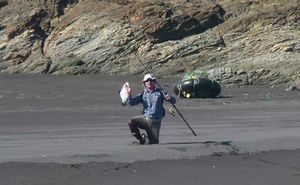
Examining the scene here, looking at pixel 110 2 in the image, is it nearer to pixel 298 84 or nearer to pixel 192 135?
pixel 298 84

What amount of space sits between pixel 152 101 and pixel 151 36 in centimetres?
2620

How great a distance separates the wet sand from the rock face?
7.59 m

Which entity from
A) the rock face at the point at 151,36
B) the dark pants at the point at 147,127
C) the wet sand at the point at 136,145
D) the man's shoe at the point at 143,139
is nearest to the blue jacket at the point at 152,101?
the dark pants at the point at 147,127

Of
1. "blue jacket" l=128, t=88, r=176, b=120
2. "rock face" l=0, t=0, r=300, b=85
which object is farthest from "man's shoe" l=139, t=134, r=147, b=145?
"rock face" l=0, t=0, r=300, b=85

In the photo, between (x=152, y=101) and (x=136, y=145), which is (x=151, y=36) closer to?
(x=152, y=101)

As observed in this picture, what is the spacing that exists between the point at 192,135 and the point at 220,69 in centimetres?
1713

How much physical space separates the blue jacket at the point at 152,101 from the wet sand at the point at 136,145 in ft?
1.70

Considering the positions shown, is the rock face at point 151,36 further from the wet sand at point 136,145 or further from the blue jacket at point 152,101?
the blue jacket at point 152,101

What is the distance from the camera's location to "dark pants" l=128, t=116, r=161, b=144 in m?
12.7

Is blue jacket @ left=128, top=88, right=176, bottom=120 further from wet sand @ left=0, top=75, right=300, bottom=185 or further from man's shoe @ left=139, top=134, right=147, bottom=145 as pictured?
wet sand @ left=0, top=75, right=300, bottom=185

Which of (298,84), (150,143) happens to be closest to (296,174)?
(150,143)

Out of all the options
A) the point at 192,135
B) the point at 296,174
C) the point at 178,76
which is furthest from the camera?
the point at 178,76

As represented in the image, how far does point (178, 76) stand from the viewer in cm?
3553

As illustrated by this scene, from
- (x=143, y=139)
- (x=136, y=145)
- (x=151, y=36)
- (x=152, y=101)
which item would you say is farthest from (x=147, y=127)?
(x=151, y=36)
